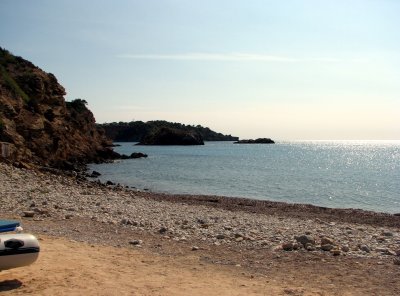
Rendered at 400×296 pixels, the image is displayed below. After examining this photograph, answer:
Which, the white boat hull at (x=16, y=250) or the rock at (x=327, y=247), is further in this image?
the rock at (x=327, y=247)

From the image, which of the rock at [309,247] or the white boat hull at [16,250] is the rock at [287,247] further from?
the white boat hull at [16,250]

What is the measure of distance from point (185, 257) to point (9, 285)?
15.1 feet

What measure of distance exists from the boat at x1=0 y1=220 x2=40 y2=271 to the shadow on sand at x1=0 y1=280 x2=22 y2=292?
1.19ft

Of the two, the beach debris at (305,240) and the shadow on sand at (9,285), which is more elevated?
the shadow on sand at (9,285)

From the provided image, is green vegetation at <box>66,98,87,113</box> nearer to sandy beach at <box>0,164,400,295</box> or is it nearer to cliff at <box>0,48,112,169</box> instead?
cliff at <box>0,48,112,169</box>

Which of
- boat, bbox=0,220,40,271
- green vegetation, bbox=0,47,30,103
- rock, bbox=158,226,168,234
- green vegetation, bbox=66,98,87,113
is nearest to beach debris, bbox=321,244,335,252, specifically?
rock, bbox=158,226,168,234

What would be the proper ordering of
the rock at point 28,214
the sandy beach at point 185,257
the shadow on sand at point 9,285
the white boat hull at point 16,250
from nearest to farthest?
the white boat hull at point 16,250 → the shadow on sand at point 9,285 → the sandy beach at point 185,257 → the rock at point 28,214

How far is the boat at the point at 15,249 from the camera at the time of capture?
781 cm

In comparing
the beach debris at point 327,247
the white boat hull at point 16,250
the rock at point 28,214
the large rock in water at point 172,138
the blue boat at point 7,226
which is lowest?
the beach debris at point 327,247

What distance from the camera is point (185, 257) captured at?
11445 millimetres

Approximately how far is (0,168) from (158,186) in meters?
16.6

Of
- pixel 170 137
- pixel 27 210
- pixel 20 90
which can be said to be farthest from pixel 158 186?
pixel 170 137

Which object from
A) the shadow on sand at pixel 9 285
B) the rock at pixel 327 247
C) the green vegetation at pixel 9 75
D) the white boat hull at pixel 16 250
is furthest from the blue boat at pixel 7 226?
the green vegetation at pixel 9 75

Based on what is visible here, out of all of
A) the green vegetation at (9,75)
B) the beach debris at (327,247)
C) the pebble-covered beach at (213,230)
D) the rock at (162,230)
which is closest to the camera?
the beach debris at (327,247)
